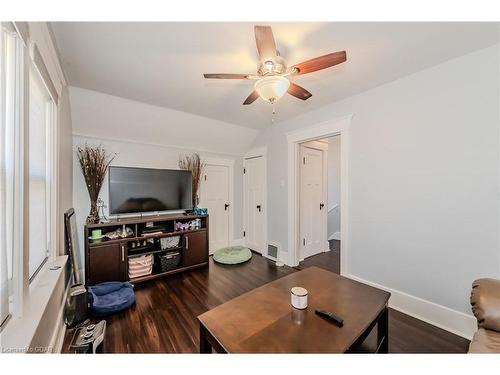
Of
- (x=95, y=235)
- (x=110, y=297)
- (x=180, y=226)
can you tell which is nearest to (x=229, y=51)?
(x=180, y=226)

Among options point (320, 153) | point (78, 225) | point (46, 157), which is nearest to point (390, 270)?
A: point (320, 153)

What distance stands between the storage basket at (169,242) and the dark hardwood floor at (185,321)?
1.38 feet

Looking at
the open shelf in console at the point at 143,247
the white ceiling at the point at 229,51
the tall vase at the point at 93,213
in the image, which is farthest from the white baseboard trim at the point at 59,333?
the white ceiling at the point at 229,51

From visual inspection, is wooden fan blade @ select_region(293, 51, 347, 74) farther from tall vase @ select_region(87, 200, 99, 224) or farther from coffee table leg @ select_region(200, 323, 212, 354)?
tall vase @ select_region(87, 200, 99, 224)

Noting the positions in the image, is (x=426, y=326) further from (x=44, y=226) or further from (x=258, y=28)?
(x=44, y=226)

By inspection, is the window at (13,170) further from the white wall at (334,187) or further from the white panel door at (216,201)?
the white wall at (334,187)

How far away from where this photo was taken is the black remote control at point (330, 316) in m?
1.07

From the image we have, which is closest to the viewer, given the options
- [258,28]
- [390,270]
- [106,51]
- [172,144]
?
[258,28]

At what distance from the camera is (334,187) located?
16.3 feet

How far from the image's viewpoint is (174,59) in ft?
5.30

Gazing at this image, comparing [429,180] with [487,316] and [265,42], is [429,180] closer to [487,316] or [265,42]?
[487,316]

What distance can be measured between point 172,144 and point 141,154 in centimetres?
50

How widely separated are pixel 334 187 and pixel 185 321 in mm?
4405

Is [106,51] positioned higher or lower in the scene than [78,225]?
higher
